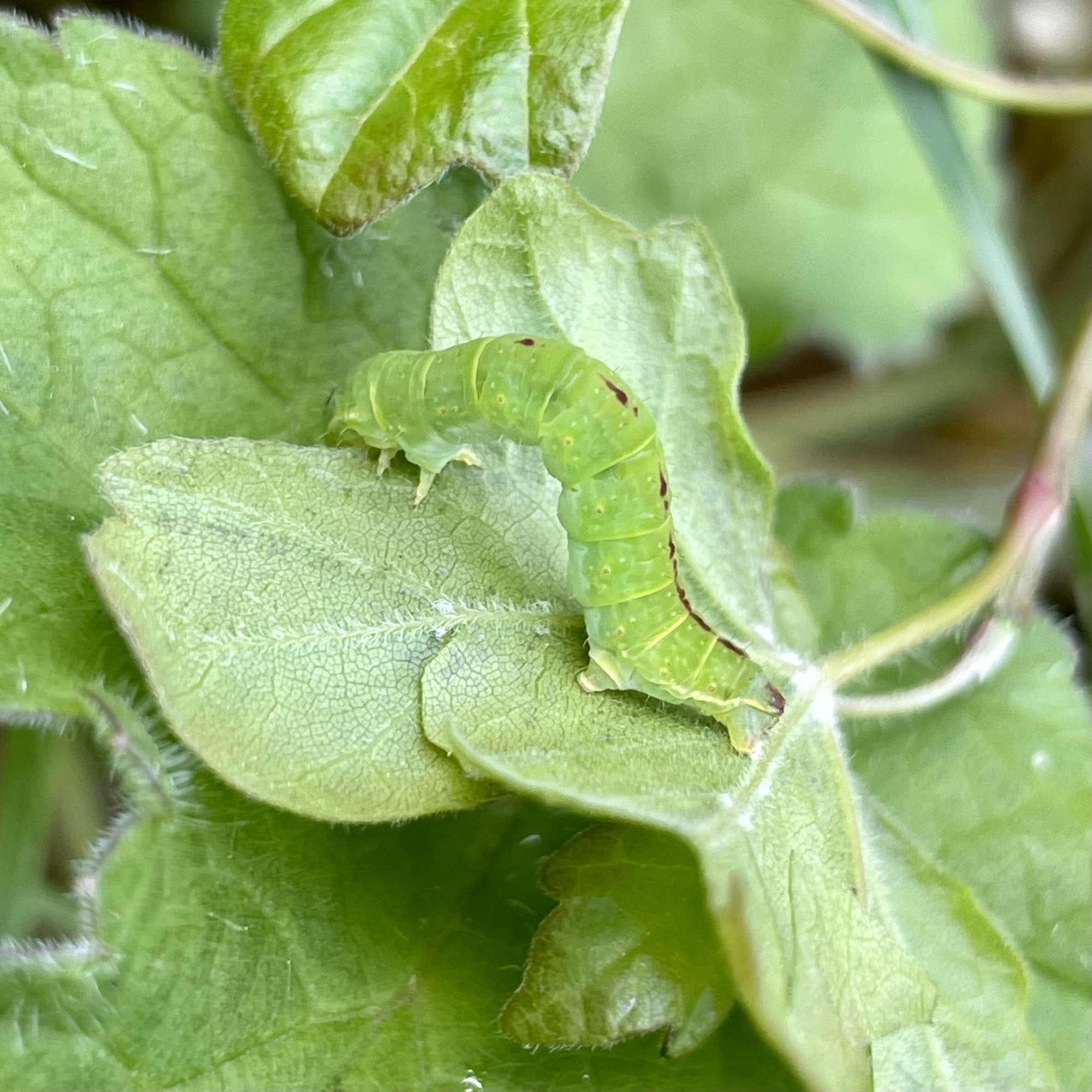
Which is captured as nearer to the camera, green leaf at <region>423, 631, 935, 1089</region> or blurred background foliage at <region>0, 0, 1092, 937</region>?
green leaf at <region>423, 631, 935, 1089</region>

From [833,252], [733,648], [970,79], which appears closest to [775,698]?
[733,648]

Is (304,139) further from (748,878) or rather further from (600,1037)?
(600,1037)

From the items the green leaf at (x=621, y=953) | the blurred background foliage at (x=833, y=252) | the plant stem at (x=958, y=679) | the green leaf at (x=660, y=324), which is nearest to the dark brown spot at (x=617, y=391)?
the green leaf at (x=660, y=324)

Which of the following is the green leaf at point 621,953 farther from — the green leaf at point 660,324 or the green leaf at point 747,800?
the green leaf at point 660,324

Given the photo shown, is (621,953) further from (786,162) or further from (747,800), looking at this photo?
(786,162)

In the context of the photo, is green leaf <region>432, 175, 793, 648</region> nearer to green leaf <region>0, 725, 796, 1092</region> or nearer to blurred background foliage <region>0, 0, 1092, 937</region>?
green leaf <region>0, 725, 796, 1092</region>

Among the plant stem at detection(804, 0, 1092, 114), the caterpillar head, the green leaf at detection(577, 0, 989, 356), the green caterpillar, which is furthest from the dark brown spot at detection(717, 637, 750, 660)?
the green leaf at detection(577, 0, 989, 356)
